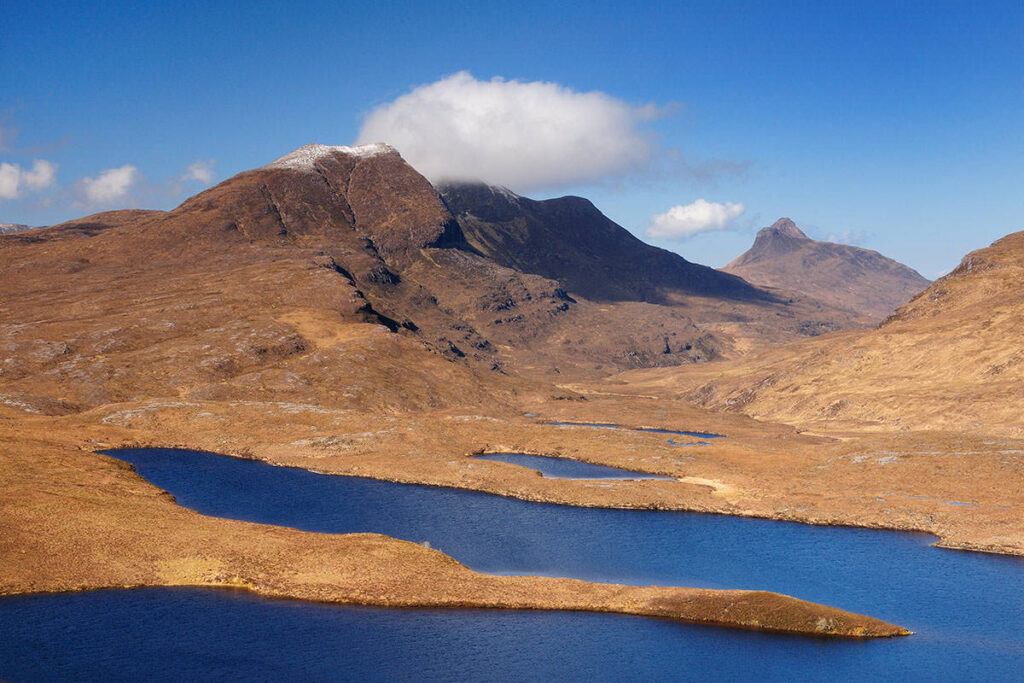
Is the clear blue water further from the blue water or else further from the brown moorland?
the blue water

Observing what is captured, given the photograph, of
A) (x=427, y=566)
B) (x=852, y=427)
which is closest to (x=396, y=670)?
(x=427, y=566)

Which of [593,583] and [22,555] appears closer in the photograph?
[22,555]

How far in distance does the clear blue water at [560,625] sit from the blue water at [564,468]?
39.5 metres

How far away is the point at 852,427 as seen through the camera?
19912 centimetres

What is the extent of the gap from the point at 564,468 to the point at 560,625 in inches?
3253

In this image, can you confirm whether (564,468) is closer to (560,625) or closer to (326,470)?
(326,470)

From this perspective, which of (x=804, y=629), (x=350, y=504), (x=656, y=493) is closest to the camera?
(x=804, y=629)

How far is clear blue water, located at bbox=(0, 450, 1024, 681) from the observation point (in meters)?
61.7

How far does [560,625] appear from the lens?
72688 millimetres

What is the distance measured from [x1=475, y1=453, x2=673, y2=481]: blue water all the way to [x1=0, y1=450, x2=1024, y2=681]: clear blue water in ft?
130

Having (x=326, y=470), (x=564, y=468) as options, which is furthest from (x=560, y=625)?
(x=564, y=468)

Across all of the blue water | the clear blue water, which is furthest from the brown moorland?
the clear blue water

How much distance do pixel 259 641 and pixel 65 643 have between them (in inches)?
552

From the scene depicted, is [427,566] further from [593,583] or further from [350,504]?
[350,504]
